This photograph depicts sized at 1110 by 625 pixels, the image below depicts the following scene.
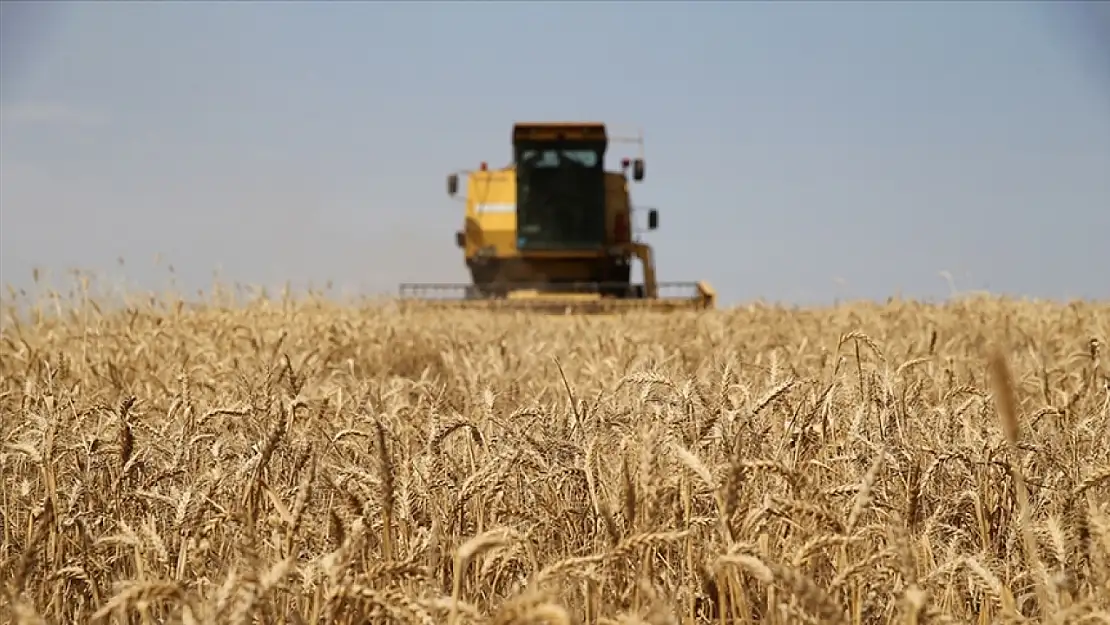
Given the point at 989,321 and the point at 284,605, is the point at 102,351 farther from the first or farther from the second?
the point at 989,321

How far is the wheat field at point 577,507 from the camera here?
4.47 feet

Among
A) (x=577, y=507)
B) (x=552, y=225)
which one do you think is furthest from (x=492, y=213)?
(x=577, y=507)

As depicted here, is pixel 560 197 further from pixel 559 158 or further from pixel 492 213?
pixel 492 213

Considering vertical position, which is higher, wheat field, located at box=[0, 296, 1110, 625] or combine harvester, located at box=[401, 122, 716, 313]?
combine harvester, located at box=[401, 122, 716, 313]

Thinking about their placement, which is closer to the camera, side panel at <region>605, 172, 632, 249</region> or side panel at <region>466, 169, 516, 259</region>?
side panel at <region>466, 169, 516, 259</region>

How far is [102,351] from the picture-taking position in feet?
15.9

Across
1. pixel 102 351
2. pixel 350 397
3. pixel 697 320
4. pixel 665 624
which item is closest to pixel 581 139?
pixel 697 320

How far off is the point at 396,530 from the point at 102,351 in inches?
133

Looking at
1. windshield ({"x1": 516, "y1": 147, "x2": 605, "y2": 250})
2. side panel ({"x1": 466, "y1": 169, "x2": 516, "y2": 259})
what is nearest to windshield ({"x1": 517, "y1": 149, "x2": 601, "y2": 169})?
windshield ({"x1": 516, "y1": 147, "x2": 605, "y2": 250})

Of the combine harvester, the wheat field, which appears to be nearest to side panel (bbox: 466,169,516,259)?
the combine harvester

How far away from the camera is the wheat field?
1363 millimetres

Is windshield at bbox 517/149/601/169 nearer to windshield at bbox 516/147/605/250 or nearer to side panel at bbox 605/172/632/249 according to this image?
windshield at bbox 516/147/605/250

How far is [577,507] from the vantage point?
7.24 ft

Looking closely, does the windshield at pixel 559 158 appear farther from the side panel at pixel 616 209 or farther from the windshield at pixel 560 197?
the side panel at pixel 616 209
